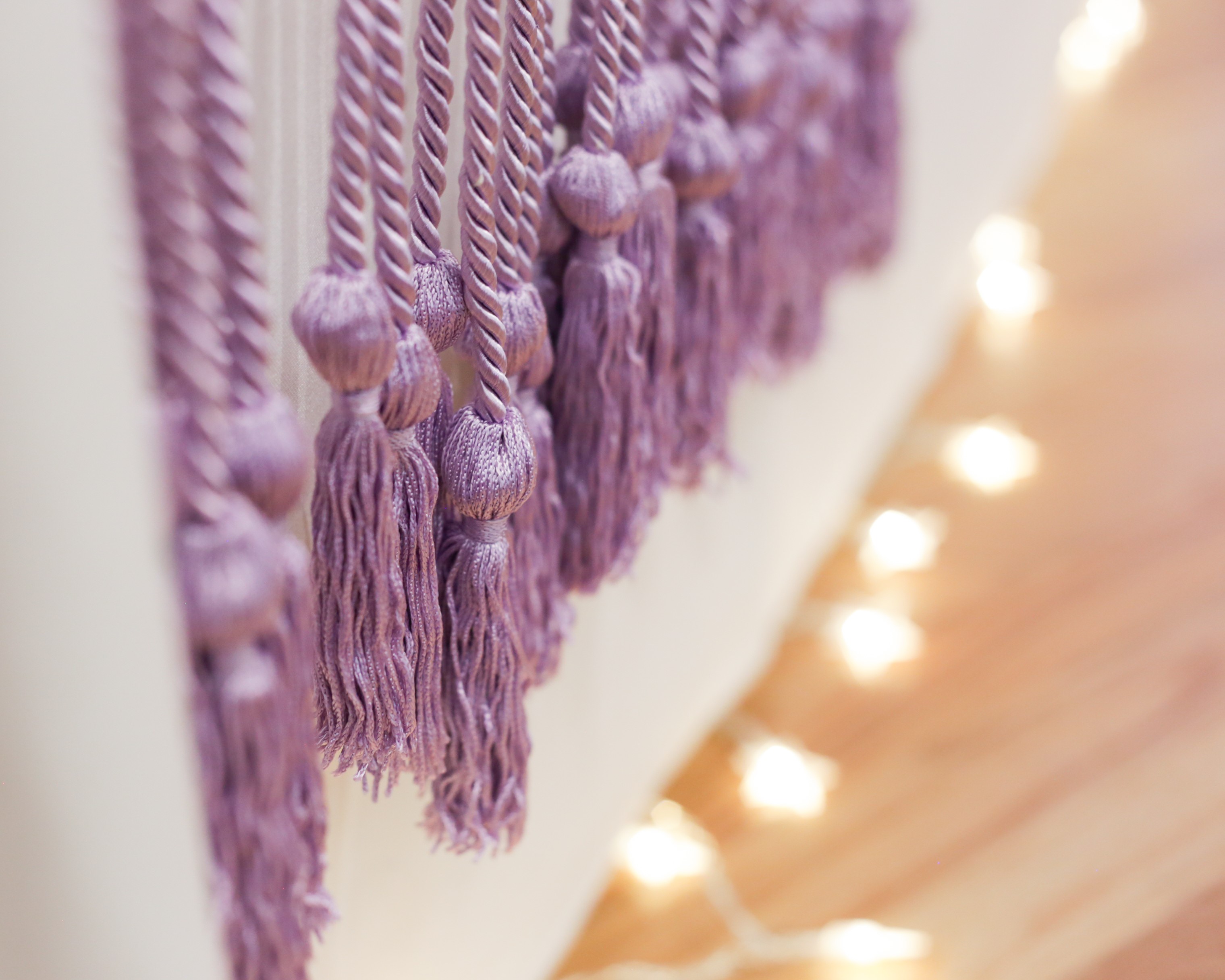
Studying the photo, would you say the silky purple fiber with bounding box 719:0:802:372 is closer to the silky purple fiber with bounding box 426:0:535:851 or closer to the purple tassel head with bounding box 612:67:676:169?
the purple tassel head with bounding box 612:67:676:169

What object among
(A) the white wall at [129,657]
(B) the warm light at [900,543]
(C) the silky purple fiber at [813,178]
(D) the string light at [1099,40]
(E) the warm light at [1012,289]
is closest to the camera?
(A) the white wall at [129,657]

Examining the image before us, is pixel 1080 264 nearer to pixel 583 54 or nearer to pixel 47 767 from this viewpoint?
pixel 583 54

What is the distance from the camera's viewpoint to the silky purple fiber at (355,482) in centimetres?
47

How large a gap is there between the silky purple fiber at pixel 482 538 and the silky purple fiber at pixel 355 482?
37 millimetres

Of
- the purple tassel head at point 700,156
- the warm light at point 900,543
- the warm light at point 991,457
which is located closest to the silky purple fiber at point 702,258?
the purple tassel head at point 700,156

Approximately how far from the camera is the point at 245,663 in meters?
0.43

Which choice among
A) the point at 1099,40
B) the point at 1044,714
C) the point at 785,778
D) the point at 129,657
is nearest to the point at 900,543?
the point at 1044,714

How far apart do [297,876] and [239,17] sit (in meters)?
0.30

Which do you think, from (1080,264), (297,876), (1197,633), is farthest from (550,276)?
(1080,264)

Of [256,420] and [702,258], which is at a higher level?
[702,258]

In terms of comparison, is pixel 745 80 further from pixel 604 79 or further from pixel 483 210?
pixel 483 210

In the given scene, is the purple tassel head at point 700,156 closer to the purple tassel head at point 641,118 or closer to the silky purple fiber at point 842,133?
the purple tassel head at point 641,118

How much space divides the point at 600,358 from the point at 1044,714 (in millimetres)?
678

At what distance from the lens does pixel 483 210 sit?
55 centimetres
